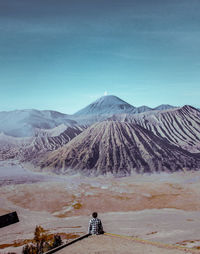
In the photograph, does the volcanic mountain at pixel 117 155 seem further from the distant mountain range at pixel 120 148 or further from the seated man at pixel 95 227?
the seated man at pixel 95 227

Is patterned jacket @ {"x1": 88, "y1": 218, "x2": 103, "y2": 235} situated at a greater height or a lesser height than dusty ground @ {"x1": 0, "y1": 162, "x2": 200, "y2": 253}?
greater

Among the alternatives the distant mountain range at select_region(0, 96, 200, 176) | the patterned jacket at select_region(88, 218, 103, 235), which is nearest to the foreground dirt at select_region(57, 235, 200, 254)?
the patterned jacket at select_region(88, 218, 103, 235)

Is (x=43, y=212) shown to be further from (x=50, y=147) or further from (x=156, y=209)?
(x=50, y=147)

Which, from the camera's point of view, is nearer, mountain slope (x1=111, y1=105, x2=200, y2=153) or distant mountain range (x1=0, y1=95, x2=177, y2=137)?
mountain slope (x1=111, y1=105, x2=200, y2=153)

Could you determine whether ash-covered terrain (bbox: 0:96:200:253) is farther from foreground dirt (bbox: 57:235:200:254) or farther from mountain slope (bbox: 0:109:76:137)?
mountain slope (bbox: 0:109:76:137)

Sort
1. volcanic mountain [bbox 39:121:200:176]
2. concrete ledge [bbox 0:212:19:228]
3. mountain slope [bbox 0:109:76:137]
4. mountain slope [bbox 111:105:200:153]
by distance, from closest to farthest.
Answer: concrete ledge [bbox 0:212:19:228], volcanic mountain [bbox 39:121:200:176], mountain slope [bbox 111:105:200:153], mountain slope [bbox 0:109:76:137]

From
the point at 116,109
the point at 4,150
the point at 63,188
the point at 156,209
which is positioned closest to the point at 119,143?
the point at 63,188

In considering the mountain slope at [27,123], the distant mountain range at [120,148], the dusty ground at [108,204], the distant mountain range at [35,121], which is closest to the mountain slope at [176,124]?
the distant mountain range at [120,148]

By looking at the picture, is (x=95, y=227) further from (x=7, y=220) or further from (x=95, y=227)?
(x=7, y=220)
